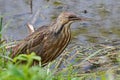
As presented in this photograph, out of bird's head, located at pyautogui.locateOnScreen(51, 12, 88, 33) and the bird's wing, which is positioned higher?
bird's head, located at pyautogui.locateOnScreen(51, 12, 88, 33)

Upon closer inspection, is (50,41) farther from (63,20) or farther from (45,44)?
(63,20)

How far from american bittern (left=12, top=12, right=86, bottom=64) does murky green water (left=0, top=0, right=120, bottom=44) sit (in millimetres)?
1104

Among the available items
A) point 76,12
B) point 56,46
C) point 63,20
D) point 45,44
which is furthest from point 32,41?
point 76,12

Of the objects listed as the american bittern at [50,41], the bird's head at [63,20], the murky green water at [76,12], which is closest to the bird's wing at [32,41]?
the american bittern at [50,41]

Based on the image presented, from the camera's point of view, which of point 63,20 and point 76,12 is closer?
point 63,20

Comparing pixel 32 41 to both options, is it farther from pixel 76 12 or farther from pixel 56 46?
pixel 76 12

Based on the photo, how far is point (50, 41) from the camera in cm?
638

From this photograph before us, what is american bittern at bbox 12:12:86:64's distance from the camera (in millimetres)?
6352

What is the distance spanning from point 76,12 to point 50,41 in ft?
7.00

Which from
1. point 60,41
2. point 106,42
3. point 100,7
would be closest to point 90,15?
point 100,7

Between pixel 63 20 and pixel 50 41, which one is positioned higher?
pixel 63 20

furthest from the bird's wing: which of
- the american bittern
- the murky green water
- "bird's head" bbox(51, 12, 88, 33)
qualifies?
the murky green water

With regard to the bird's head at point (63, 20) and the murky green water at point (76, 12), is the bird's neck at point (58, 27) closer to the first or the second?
the bird's head at point (63, 20)

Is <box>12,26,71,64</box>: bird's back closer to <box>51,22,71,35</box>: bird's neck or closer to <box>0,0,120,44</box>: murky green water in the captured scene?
<box>51,22,71,35</box>: bird's neck
